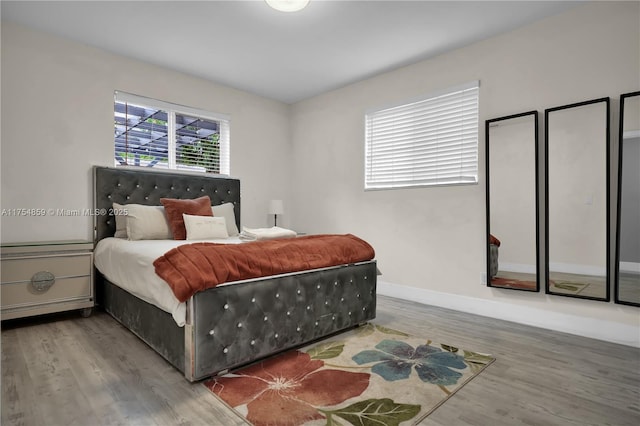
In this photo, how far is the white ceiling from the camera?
279 cm

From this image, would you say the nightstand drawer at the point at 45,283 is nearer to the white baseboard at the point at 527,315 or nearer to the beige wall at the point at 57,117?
the beige wall at the point at 57,117

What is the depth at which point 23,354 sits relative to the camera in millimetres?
2314

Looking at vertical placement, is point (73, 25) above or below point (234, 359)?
above

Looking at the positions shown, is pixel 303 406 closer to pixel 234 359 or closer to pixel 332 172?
pixel 234 359

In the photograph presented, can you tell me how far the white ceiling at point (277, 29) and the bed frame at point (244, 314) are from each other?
1.32 meters

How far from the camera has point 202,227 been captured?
3412mm

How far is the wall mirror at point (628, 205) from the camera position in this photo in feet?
8.20

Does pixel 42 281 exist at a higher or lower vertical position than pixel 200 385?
higher

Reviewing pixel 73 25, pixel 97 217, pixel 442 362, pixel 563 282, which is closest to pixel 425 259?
pixel 563 282

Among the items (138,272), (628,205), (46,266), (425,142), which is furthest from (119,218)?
(628,205)

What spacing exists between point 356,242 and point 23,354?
2435 mm

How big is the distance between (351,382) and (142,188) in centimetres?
297

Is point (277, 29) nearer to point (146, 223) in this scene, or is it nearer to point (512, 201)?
point (146, 223)

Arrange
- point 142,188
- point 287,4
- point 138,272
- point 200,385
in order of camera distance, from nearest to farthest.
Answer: point 200,385, point 138,272, point 287,4, point 142,188
